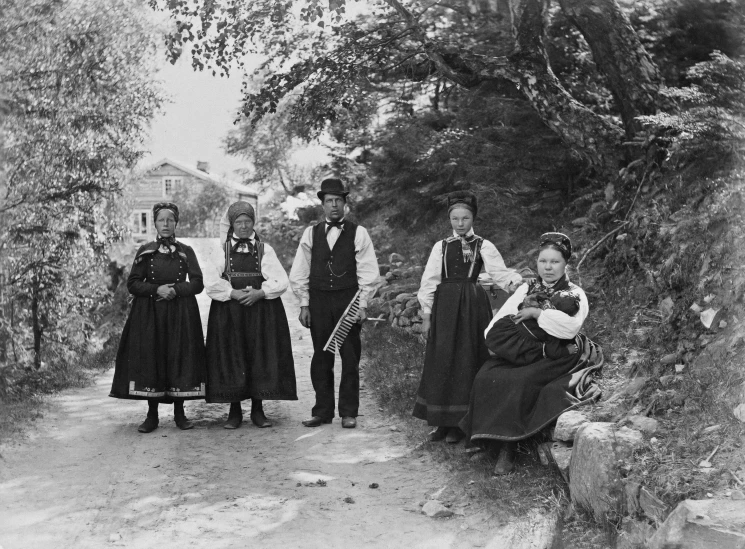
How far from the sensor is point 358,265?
7094 millimetres

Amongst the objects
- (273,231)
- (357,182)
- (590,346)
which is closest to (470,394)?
(590,346)

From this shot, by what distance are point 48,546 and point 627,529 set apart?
3.08m

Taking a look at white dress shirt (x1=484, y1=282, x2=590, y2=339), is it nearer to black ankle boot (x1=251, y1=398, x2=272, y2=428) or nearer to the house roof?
black ankle boot (x1=251, y1=398, x2=272, y2=428)

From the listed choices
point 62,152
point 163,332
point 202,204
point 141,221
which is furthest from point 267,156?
point 163,332

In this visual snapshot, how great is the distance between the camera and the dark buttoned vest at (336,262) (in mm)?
7035

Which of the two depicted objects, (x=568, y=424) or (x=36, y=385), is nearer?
(x=568, y=424)

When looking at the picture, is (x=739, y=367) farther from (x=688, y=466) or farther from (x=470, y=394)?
(x=470, y=394)

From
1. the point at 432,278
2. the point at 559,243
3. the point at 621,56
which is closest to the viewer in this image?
the point at 559,243

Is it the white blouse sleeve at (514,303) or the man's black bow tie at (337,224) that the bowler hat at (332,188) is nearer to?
the man's black bow tie at (337,224)

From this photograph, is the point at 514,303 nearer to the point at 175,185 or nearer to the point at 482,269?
the point at 482,269

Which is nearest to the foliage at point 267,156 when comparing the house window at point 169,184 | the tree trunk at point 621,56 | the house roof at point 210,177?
the house roof at point 210,177

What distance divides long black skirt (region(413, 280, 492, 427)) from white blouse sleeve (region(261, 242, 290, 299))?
144cm

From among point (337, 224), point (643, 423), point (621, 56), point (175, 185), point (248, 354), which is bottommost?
point (643, 423)

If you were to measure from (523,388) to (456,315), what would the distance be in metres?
1.09
